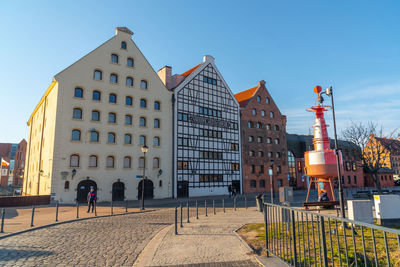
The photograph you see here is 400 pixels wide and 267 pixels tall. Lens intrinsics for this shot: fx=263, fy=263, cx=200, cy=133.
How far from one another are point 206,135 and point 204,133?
0.42 m

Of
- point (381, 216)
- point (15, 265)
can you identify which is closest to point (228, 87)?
point (381, 216)

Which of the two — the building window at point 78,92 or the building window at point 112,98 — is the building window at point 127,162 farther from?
the building window at point 78,92

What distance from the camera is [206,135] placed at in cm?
3600

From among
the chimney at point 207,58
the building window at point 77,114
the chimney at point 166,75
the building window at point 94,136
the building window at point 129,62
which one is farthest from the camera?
the chimney at point 207,58

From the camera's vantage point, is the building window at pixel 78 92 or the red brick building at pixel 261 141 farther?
the red brick building at pixel 261 141

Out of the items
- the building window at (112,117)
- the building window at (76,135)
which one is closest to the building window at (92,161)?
the building window at (76,135)

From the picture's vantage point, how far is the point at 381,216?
1162 centimetres

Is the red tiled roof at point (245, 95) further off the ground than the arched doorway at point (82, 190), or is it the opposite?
the red tiled roof at point (245, 95)

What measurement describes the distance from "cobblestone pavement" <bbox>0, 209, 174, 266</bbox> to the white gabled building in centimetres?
2108

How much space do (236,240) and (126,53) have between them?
2776 centimetres

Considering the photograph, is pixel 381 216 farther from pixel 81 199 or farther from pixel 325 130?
pixel 81 199

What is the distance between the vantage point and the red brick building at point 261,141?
40438 millimetres

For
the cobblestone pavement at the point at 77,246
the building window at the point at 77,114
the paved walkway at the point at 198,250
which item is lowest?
the cobblestone pavement at the point at 77,246

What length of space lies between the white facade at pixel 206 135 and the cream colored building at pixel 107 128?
174 cm
